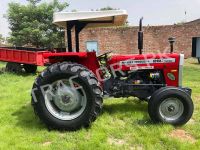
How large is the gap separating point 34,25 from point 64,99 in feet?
75.6

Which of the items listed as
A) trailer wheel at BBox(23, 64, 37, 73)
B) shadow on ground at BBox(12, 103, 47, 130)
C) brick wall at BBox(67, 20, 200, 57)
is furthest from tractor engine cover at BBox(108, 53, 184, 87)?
brick wall at BBox(67, 20, 200, 57)

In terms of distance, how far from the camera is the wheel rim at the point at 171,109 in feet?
16.9

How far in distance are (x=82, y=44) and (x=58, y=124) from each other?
17994 millimetres

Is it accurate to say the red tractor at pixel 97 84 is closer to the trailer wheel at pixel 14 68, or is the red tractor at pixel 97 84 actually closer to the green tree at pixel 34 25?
the trailer wheel at pixel 14 68

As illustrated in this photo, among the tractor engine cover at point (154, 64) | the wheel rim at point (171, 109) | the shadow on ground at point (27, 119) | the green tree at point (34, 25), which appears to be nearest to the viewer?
the wheel rim at point (171, 109)

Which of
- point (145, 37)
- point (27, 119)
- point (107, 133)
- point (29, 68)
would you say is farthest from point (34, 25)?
point (107, 133)

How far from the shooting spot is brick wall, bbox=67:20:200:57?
73.9ft

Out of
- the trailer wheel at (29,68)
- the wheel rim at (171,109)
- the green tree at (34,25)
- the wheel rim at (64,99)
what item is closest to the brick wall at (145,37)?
the green tree at (34,25)

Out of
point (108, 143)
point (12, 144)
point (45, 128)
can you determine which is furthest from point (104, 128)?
point (12, 144)

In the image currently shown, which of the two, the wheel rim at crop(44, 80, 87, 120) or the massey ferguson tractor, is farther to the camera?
the wheel rim at crop(44, 80, 87, 120)

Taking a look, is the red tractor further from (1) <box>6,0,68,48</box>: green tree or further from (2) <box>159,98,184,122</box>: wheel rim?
(1) <box>6,0,68,48</box>: green tree

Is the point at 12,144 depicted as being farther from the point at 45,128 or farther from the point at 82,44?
the point at 82,44

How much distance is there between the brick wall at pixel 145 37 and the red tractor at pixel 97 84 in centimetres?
1687

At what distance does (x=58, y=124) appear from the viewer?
508 centimetres
